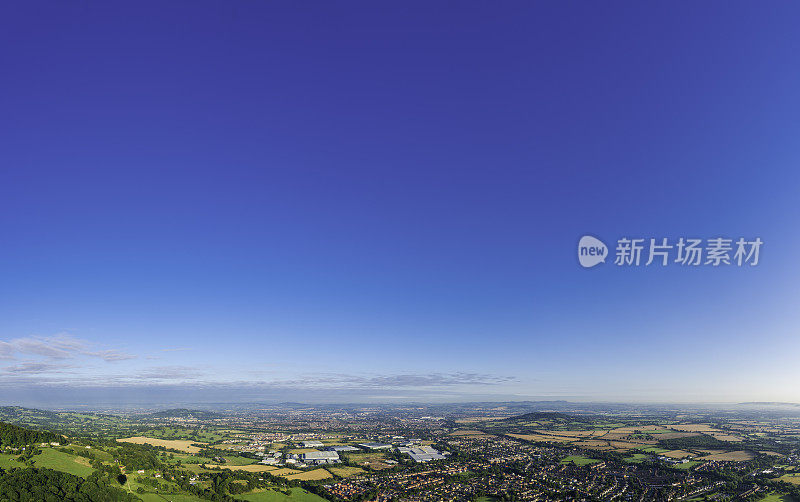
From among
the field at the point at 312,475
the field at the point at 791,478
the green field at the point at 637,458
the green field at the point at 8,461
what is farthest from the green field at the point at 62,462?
the field at the point at 791,478

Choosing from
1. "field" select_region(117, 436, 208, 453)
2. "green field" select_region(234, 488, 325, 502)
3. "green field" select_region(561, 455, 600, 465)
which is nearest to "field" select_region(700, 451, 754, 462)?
"green field" select_region(561, 455, 600, 465)

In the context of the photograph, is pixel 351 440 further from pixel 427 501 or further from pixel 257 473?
pixel 427 501

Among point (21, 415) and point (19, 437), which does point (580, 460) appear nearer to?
point (19, 437)

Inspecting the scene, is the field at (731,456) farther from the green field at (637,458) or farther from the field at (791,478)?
the field at (791,478)

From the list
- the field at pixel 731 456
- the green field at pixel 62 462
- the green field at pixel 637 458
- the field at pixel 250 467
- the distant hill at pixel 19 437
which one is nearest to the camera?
the green field at pixel 62 462

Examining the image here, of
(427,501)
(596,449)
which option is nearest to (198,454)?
(427,501)

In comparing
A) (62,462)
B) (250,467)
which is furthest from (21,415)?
(62,462)
